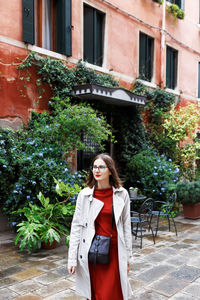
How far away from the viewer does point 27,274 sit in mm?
4113

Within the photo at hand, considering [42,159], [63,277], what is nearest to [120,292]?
[63,277]

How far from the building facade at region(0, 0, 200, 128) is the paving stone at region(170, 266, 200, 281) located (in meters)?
4.48

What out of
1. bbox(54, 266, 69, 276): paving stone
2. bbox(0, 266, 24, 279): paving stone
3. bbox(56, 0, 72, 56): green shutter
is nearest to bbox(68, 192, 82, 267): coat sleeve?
bbox(54, 266, 69, 276): paving stone

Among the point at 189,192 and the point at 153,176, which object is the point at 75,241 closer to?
the point at 189,192

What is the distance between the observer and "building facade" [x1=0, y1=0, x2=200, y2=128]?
6.66m

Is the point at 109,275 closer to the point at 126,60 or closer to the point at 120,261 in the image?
the point at 120,261

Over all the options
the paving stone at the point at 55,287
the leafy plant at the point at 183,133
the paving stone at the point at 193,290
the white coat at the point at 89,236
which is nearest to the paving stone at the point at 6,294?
the paving stone at the point at 55,287

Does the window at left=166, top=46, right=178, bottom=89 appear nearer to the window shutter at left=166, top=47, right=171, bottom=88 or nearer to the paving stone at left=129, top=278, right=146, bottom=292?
the window shutter at left=166, top=47, right=171, bottom=88

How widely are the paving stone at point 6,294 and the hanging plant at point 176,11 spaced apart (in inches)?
442

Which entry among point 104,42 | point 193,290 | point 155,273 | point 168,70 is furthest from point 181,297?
point 168,70

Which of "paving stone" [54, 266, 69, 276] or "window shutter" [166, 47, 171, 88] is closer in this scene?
"paving stone" [54, 266, 69, 276]

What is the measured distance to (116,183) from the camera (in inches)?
104

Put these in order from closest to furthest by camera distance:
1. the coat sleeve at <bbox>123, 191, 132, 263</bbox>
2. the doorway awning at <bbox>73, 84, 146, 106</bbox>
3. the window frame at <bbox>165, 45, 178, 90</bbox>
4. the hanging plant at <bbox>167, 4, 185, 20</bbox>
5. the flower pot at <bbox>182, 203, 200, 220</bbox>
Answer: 1. the coat sleeve at <bbox>123, 191, 132, 263</bbox>
2. the doorway awning at <bbox>73, 84, 146, 106</bbox>
3. the flower pot at <bbox>182, 203, 200, 220</bbox>
4. the hanging plant at <bbox>167, 4, 185, 20</bbox>
5. the window frame at <bbox>165, 45, 178, 90</bbox>

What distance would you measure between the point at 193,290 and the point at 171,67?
10089mm
